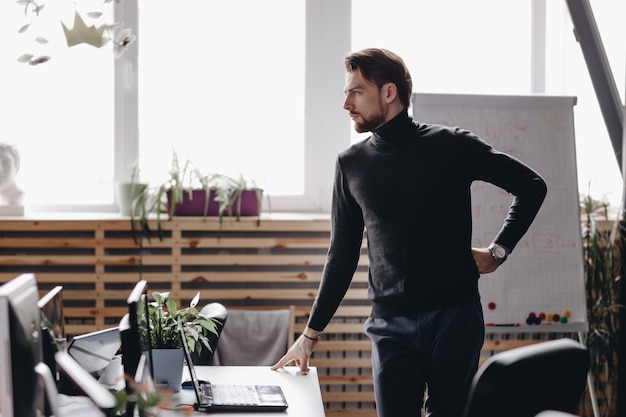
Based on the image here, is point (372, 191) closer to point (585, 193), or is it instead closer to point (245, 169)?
point (245, 169)

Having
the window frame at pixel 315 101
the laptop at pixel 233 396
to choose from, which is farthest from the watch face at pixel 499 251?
the window frame at pixel 315 101

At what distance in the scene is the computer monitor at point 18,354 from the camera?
135cm

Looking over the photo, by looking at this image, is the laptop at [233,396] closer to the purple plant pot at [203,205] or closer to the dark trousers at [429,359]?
the dark trousers at [429,359]

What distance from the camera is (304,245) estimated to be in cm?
367

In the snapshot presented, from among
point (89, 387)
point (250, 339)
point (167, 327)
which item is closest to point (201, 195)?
point (250, 339)

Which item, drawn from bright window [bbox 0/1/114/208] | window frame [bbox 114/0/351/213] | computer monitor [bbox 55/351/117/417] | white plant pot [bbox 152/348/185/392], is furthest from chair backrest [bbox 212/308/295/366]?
computer monitor [bbox 55/351/117/417]

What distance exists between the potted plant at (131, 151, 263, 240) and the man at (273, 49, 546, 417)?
1380mm

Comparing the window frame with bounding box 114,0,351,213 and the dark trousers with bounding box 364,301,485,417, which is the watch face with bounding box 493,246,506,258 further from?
the window frame with bounding box 114,0,351,213

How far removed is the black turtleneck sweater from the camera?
2211mm

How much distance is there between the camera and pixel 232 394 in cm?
210

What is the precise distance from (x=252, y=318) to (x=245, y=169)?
859 millimetres

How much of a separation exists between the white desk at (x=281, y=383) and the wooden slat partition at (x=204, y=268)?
3.98 ft

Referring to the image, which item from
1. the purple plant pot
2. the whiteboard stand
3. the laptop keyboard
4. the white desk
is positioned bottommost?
the whiteboard stand

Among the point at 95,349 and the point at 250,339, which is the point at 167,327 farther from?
the point at 250,339
